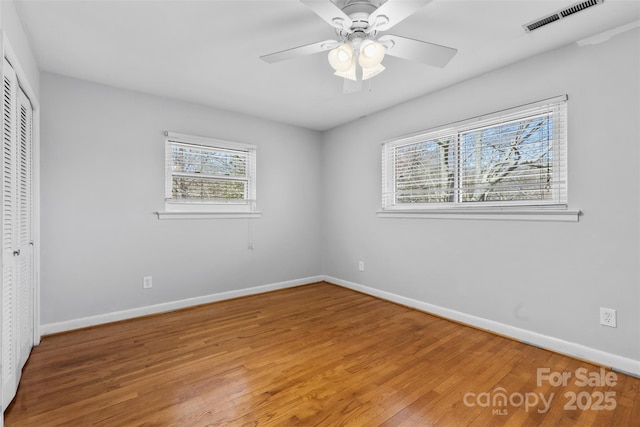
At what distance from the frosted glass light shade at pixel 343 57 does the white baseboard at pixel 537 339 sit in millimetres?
2523

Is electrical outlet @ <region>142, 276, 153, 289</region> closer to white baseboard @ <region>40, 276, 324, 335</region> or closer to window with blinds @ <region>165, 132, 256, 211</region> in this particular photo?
white baseboard @ <region>40, 276, 324, 335</region>

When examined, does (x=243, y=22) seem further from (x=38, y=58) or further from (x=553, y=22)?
(x=553, y=22)

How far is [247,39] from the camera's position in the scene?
2271 mm

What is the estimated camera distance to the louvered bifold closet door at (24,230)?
2.09 metres

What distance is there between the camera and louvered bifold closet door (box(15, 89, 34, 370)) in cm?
209

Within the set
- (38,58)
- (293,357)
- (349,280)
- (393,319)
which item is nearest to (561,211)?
(393,319)

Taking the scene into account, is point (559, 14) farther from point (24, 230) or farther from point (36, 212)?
point (36, 212)

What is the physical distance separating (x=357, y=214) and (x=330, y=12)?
9.34 feet

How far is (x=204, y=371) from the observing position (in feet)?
7.04

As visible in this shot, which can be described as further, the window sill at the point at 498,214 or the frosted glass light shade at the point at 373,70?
the window sill at the point at 498,214

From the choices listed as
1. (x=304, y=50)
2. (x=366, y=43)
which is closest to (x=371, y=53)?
(x=366, y=43)

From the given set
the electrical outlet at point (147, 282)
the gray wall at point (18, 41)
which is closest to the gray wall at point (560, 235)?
the electrical outlet at point (147, 282)

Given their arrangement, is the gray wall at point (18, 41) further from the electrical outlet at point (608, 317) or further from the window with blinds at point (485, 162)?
the electrical outlet at point (608, 317)

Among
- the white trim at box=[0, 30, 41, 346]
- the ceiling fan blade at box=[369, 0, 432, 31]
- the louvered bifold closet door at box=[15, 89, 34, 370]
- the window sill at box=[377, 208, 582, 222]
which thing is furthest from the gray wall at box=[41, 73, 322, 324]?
the ceiling fan blade at box=[369, 0, 432, 31]
